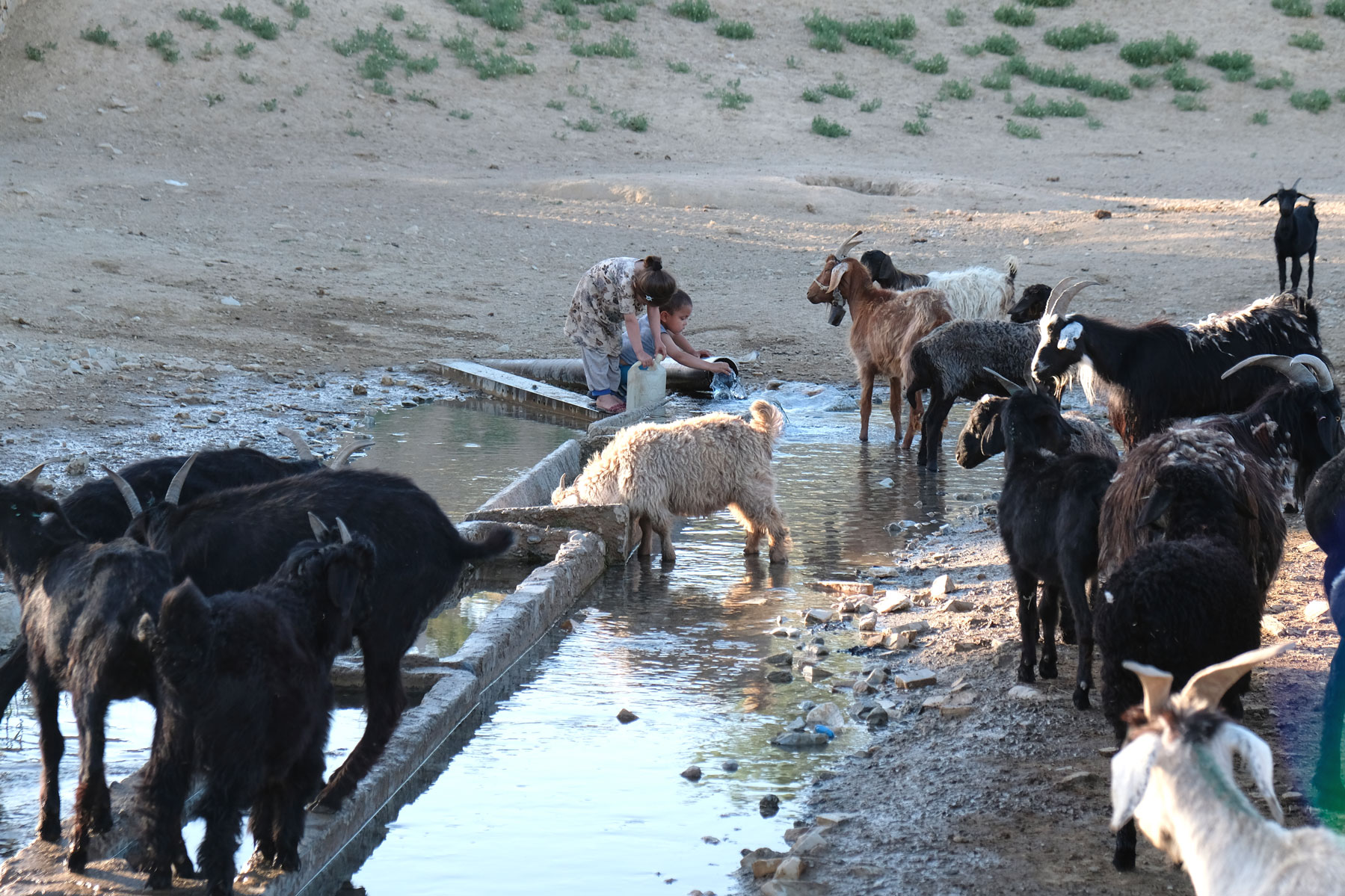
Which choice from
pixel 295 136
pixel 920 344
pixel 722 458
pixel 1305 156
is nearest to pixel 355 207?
pixel 295 136

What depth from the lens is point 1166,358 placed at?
25.7 ft

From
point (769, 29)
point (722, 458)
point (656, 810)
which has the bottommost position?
point (656, 810)

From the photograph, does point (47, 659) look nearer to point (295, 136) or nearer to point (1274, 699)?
point (1274, 699)

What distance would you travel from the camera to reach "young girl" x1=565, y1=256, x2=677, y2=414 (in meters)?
10.3

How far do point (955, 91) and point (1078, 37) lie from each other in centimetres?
500

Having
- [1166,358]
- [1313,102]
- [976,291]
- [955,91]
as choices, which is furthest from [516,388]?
[1313,102]

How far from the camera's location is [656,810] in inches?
175

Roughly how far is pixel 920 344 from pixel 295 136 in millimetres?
14007

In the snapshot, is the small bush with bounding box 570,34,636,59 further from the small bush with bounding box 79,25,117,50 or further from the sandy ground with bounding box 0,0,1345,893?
the small bush with bounding box 79,25,117,50

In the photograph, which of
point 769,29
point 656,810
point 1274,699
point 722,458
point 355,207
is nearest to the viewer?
point 656,810

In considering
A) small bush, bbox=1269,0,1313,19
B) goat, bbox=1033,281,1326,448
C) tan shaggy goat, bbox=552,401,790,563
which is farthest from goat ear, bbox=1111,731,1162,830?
small bush, bbox=1269,0,1313,19

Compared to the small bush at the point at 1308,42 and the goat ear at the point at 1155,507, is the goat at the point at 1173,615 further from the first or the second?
the small bush at the point at 1308,42

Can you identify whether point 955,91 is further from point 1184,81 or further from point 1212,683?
point 1212,683

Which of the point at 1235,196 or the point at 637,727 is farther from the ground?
the point at 1235,196
